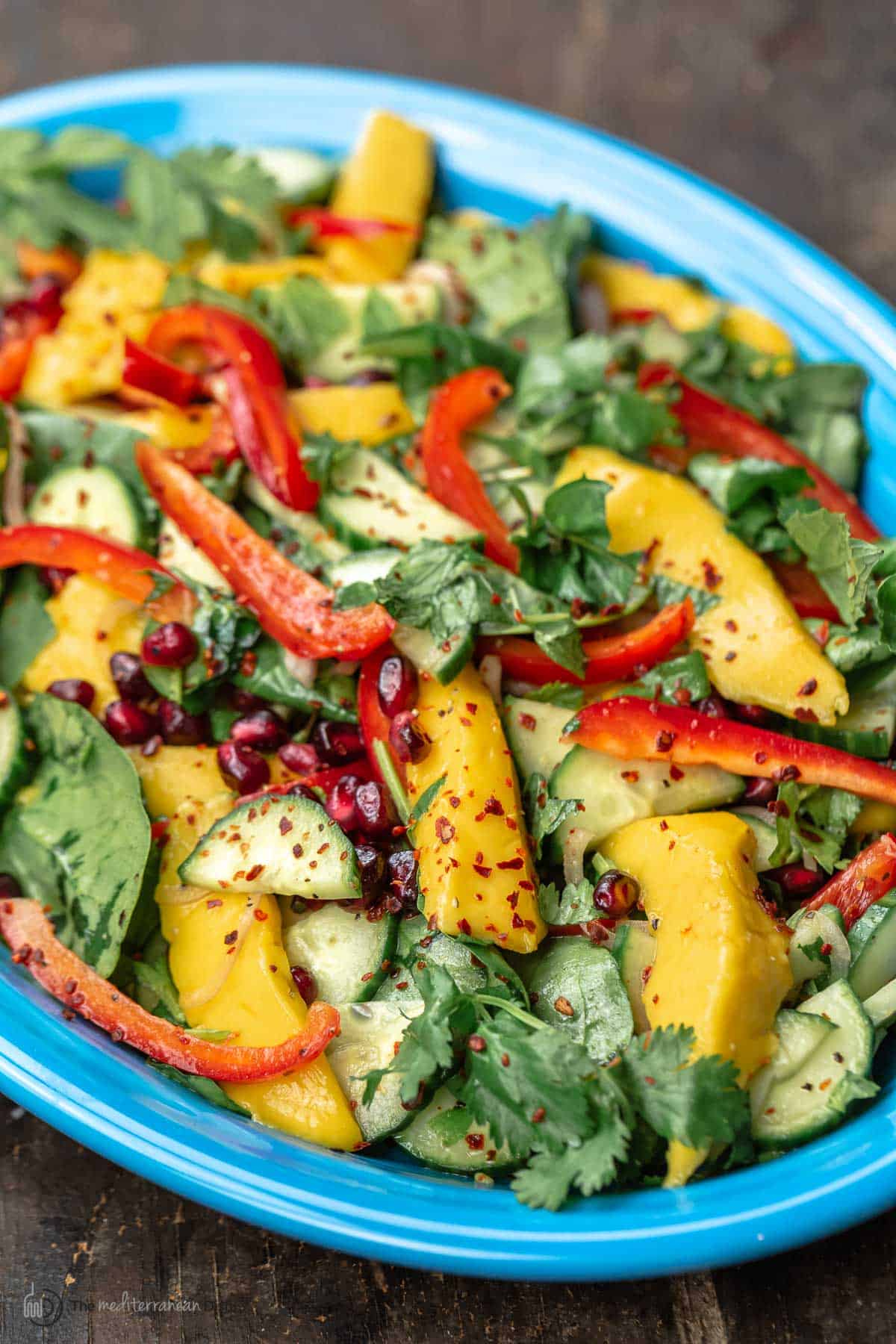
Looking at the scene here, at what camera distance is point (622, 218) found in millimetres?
4141

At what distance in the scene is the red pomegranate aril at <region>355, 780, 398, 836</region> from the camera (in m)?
2.92

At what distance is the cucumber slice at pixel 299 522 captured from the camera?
3.38 metres

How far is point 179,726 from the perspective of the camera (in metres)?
3.24

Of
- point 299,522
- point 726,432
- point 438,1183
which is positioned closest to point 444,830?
point 438,1183

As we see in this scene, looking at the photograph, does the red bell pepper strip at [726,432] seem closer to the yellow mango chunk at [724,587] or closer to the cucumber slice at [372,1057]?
the yellow mango chunk at [724,587]

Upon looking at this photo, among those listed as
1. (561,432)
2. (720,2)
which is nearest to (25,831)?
(561,432)

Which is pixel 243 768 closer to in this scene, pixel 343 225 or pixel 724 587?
pixel 724 587

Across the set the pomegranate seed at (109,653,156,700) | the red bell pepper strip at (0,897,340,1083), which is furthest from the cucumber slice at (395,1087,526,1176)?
the pomegranate seed at (109,653,156,700)

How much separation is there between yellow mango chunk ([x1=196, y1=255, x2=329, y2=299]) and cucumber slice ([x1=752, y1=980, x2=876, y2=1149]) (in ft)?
9.46

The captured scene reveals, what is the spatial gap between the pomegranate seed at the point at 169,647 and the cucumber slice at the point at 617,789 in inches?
42.2

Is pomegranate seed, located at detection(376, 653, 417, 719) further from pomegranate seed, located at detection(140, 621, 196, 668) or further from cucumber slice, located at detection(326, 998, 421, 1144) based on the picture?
cucumber slice, located at detection(326, 998, 421, 1144)

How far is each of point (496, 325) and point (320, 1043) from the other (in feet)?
8.22

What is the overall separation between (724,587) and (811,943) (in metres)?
0.97
